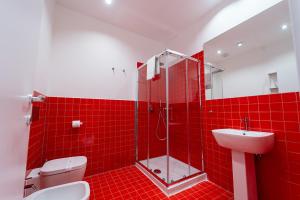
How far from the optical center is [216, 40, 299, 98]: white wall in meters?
1.33

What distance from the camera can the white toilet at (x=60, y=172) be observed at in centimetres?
137

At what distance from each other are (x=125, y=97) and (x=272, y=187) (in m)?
2.41

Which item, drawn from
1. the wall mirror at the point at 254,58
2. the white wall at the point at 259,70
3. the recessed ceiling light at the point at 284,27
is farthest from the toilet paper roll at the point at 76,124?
the recessed ceiling light at the point at 284,27

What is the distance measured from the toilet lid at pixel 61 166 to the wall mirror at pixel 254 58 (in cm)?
213

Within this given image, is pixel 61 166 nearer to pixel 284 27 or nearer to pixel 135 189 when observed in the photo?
pixel 135 189

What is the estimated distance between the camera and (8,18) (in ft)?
1.48

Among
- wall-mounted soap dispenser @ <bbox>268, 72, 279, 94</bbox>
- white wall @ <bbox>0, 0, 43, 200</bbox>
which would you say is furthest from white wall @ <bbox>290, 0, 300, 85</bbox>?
wall-mounted soap dispenser @ <bbox>268, 72, 279, 94</bbox>

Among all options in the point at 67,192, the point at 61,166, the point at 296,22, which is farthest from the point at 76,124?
the point at 296,22

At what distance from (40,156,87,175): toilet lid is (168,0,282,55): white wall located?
258cm

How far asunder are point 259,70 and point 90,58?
2.58 m

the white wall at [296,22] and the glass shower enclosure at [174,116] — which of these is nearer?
the white wall at [296,22]

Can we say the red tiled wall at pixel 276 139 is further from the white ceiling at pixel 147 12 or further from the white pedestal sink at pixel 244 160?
the white ceiling at pixel 147 12

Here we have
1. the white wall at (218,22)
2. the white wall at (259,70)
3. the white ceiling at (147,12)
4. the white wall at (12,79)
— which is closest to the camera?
the white wall at (12,79)

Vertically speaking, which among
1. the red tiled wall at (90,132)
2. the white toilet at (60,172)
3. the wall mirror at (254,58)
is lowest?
the white toilet at (60,172)
